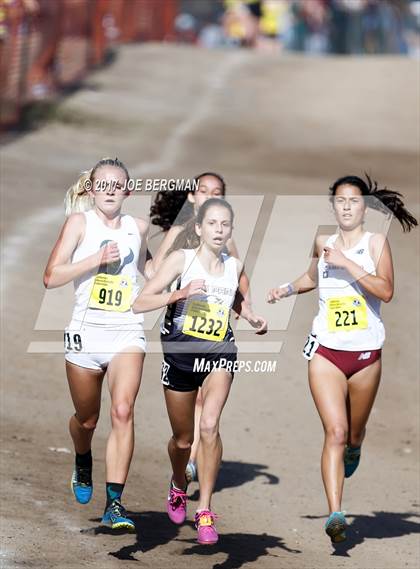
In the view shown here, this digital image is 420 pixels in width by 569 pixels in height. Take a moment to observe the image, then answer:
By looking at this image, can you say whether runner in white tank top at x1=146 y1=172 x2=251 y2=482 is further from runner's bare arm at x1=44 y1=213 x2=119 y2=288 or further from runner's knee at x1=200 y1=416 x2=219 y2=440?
runner's knee at x1=200 y1=416 x2=219 y2=440

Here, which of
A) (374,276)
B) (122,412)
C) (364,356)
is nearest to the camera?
(122,412)

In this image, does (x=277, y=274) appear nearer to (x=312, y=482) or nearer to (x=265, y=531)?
(x=312, y=482)

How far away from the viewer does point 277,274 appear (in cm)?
1703

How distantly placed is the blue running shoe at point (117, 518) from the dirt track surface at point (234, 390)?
36 cm

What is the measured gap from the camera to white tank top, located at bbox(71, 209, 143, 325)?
8.98 meters

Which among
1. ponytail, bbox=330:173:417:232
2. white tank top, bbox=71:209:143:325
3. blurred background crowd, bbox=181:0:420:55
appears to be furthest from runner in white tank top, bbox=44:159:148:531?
blurred background crowd, bbox=181:0:420:55

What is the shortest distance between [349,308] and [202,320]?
106 cm

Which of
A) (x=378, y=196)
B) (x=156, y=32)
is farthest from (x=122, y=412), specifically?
(x=156, y=32)

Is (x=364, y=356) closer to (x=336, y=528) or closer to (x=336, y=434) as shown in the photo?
A: (x=336, y=434)

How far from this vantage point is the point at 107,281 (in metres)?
8.96

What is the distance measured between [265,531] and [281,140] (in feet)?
54.1

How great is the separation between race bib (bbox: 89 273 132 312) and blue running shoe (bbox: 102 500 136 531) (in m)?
1.23

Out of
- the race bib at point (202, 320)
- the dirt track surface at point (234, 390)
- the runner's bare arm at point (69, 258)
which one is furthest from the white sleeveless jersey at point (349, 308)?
the dirt track surface at point (234, 390)

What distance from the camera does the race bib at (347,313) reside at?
9.37 metres
